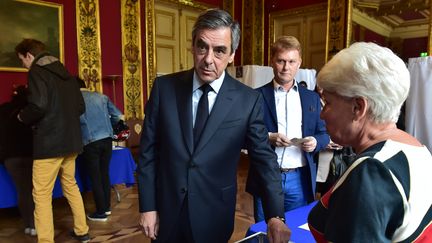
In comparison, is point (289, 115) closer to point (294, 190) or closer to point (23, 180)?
point (294, 190)

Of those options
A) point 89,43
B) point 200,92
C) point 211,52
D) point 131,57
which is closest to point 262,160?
point 200,92

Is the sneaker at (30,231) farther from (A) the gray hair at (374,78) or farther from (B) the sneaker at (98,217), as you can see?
(A) the gray hair at (374,78)

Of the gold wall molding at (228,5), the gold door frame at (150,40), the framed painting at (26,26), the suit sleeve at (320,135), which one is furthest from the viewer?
the gold wall molding at (228,5)

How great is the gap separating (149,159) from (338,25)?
6258 mm

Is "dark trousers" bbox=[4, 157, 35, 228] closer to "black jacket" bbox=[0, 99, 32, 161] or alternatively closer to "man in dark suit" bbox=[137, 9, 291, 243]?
"black jacket" bbox=[0, 99, 32, 161]

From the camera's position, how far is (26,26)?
16.5ft

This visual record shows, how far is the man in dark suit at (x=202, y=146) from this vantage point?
50.6 inches

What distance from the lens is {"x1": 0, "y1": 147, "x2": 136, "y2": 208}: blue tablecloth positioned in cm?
328

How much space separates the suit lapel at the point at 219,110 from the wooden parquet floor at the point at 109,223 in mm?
2135

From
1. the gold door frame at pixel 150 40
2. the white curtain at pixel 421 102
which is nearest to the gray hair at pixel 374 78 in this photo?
the white curtain at pixel 421 102

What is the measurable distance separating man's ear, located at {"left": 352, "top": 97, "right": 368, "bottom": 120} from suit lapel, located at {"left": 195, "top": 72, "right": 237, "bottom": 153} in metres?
0.61

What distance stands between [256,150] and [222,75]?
1.09 feet

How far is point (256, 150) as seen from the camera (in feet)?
4.52

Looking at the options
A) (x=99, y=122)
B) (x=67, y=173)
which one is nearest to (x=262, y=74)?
(x=99, y=122)
